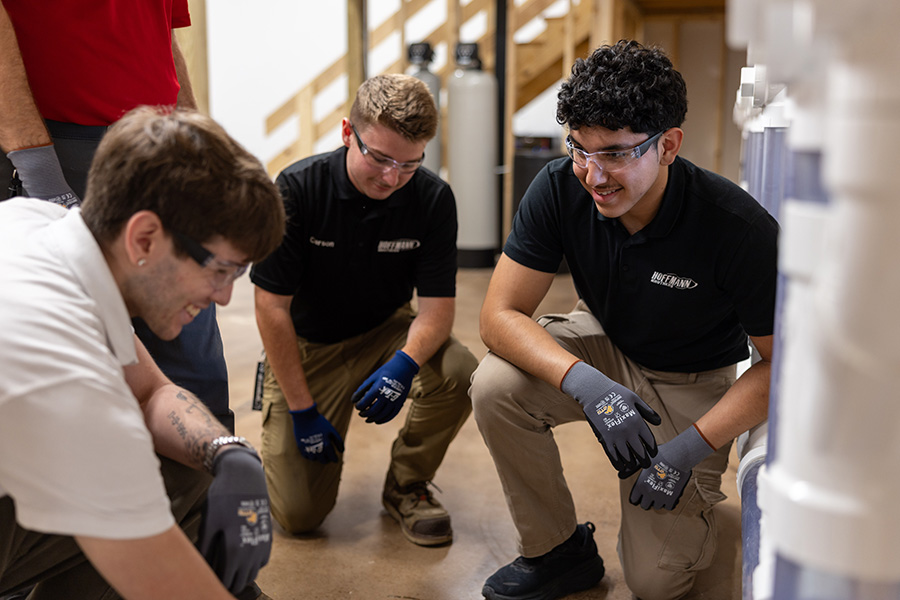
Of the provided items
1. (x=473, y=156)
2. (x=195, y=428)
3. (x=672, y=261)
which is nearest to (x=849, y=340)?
(x=195, y=428)

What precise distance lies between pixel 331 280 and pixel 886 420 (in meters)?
1.58

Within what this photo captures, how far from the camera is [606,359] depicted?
1.84m

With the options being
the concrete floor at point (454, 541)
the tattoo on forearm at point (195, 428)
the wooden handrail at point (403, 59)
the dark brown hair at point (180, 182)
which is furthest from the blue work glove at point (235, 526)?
the wooden handrail at point (403, 59)

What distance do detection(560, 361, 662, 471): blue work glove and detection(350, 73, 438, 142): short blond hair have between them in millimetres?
701

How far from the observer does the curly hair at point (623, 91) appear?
5.04ft

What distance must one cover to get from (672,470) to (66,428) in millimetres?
1105

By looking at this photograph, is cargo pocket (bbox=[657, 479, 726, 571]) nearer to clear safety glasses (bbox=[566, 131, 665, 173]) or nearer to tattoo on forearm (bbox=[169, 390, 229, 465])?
clear safety glasses (bbox=[566, 131, 665, 173])

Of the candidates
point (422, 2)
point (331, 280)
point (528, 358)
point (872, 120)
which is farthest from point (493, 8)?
point (872, 120)

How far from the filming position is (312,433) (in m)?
1.91

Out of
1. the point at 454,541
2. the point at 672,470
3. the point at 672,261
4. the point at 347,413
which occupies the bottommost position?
the point at 454,541

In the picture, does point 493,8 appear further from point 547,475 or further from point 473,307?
point 547,475

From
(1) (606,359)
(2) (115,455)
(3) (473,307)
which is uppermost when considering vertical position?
(2) (115,455)

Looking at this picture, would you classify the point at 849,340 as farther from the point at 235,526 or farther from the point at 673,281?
the point at 673,281

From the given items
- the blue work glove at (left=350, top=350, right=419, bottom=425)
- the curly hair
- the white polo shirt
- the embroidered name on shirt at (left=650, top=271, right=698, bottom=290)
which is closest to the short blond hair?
the curly hair
